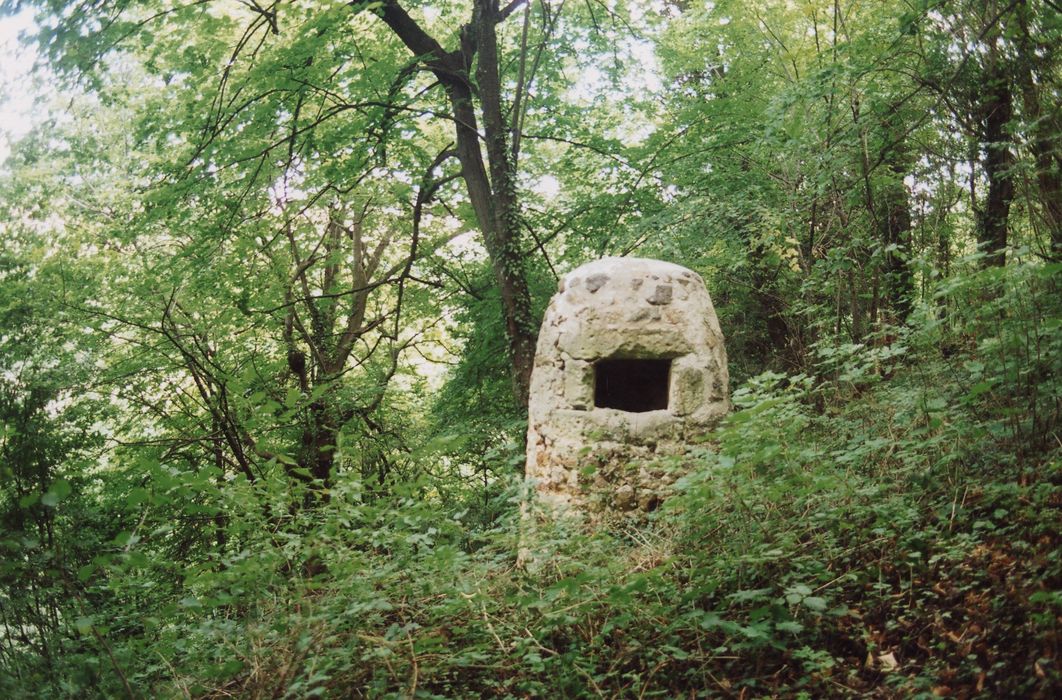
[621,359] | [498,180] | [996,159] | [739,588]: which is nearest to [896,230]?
[996,159]

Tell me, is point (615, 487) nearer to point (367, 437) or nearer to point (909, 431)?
point (909, 431)

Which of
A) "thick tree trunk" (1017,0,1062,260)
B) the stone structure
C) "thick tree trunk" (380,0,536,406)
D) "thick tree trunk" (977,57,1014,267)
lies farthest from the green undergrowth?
"thick tree trunk" (380,0,536,406)

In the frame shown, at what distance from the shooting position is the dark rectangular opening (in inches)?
258

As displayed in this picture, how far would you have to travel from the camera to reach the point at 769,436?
3836mm

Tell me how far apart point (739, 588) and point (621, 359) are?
2.29 metres

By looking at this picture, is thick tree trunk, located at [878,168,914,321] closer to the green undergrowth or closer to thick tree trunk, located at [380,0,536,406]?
the green undergrowth

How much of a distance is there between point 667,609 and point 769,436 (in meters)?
0.99

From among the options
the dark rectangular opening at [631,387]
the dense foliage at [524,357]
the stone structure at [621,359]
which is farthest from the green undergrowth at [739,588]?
the dark rectangular opening at [631,387]

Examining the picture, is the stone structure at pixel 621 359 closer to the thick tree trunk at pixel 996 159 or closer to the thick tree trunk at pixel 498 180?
the thick tree trunk at pixel 996 159

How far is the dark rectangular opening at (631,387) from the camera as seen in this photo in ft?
21.5

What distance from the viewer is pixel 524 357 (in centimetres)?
816

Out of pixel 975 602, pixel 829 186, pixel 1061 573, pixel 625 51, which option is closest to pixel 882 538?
pixel 975 602

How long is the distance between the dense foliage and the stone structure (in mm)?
498

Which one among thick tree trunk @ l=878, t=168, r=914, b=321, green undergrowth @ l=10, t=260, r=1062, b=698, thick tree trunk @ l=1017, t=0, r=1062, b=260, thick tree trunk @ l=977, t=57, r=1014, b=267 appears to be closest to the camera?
green undergrowth @ l=10, t=260, r=1062, b=698
